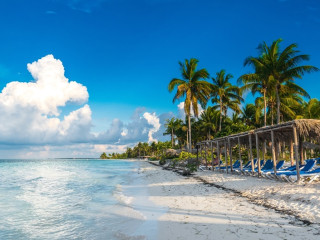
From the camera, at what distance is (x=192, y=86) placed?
28344 millimetres

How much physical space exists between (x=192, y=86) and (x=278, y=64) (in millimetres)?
9817

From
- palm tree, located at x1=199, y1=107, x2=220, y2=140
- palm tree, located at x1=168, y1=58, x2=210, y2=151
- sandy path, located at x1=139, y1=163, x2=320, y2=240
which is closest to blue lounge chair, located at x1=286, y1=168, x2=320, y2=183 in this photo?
sandy path, located at x1=139, y1=163, x2=320, y2=240

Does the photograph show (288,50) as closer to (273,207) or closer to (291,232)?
(273,207)

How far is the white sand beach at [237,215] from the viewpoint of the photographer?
15.3 ft

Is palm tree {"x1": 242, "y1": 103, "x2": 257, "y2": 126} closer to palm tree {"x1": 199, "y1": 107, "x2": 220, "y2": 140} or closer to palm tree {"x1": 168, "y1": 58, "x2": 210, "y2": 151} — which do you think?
palm tree {"x1": 199, "y1": 107, "x2": 220, "y2": 140}

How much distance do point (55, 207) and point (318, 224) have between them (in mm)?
8444

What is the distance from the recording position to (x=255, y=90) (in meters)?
26.6

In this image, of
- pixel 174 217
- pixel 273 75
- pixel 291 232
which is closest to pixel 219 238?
pixel 291 232

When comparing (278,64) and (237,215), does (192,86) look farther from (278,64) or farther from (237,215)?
(237,215)

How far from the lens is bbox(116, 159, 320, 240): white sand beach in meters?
4.67

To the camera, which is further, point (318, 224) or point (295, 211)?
point (295, 211)

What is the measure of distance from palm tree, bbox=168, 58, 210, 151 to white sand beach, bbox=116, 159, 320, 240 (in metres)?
19.2

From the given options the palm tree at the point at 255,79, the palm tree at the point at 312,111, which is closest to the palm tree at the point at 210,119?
the palm tree at the point at 312,111

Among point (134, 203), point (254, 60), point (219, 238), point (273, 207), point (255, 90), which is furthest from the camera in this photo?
point (255, 90)
